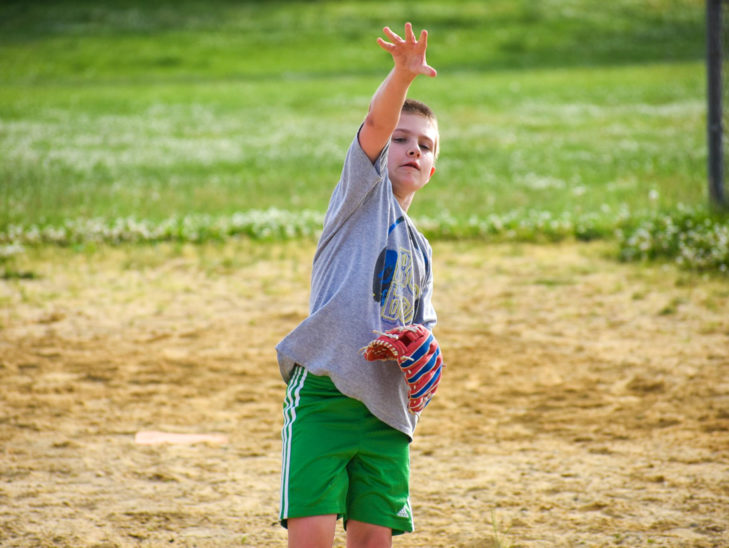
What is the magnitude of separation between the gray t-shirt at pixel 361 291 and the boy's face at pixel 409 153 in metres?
0.10

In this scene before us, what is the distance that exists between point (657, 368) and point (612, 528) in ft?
8.21

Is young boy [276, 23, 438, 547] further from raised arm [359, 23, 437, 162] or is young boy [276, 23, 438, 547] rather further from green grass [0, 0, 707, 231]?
green grass [0, 0, 707, 231]

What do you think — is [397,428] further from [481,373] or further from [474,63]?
[474,63]

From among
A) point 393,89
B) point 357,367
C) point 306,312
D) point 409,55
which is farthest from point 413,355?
point 306,312

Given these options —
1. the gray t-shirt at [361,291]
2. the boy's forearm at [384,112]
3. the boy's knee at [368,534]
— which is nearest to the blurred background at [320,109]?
the gray t-shirt at [361,291]

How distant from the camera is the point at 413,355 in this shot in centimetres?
293

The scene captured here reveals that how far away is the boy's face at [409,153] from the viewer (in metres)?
Answer: 3.19

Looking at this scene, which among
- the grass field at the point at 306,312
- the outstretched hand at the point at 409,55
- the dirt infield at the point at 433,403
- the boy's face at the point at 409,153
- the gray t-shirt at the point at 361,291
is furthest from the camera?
the grass field at the point at 306,312

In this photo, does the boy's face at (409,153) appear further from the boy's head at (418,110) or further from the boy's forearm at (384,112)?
the boy's forearm at (384,112)

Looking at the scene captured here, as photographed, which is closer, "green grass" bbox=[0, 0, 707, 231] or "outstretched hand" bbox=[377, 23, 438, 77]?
"outstretched hand" bbox=[377, 23, 438, 77]

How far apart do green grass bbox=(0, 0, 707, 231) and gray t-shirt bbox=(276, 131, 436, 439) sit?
804 cm

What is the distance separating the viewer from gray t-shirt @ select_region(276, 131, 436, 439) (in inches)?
117

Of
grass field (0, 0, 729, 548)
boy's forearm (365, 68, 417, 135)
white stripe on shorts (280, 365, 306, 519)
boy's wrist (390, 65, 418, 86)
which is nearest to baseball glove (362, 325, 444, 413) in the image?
white stripe on shorts (280, 365, 306, 519)

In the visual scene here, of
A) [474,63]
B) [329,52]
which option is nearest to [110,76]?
[329,52]
